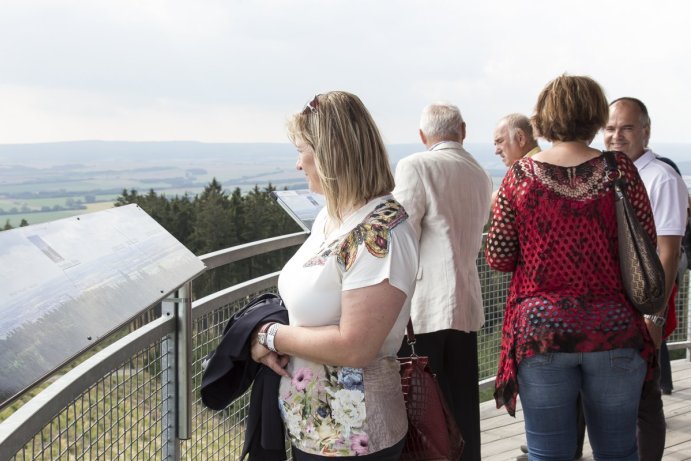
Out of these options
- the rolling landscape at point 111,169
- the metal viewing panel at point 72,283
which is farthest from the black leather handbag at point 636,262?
the rolling landscape at point 111,169

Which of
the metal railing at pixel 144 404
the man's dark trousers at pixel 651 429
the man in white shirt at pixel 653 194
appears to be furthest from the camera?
the man's dark trousers at pixel 651 429

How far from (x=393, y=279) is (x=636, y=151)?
5.19 ft

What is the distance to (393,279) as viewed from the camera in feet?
5.01

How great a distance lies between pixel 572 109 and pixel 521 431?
2.26 m

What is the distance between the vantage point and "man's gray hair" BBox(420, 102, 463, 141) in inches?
119

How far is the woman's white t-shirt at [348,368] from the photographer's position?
155cm

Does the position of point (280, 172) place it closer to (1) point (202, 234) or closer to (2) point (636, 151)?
(1) point (202, 234)

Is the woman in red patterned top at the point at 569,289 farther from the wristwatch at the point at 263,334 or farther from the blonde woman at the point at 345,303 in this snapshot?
the wristwatch at the point at 263,334

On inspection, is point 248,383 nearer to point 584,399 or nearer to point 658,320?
point 584,399

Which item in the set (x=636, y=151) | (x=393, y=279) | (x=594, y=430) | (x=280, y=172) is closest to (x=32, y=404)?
(x=393, y=279)

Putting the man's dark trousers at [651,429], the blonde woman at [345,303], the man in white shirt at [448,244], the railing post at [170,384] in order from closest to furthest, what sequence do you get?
the blonde woman at [345,303], the railing post at [170,384], the man's dark trousers at [651,429], the man in white shirt at [448,244]

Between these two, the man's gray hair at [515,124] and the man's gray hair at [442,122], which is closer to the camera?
the man's gray hair at [442,122]

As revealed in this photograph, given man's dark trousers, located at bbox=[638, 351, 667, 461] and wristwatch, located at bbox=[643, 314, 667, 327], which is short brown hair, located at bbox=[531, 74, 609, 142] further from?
man's dark trousers, located at bbox=[638, 351, 667, 461]

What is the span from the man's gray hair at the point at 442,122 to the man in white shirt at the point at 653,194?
0.55m
